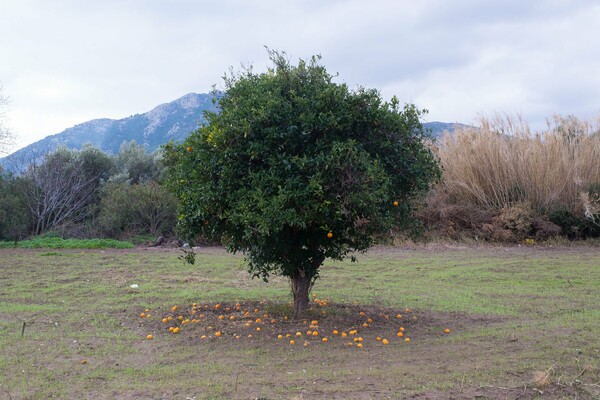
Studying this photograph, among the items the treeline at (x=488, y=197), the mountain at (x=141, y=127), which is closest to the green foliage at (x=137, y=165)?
the treeline at (x=488, y=197)

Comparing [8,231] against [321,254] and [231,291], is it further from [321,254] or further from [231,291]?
[321,254]

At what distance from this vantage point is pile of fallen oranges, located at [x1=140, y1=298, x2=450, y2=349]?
674 cm

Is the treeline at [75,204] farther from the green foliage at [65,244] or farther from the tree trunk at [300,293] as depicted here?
the tree trunk at [300,293]

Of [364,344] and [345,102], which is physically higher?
[345,102]

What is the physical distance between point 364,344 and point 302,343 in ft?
2.31

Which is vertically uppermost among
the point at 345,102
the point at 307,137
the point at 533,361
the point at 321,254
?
the point at 345,102

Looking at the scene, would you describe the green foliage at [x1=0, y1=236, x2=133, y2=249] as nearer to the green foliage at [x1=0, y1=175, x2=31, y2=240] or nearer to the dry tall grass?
the green foliage at [x1=0, y1=175, x2=31, y2=240]

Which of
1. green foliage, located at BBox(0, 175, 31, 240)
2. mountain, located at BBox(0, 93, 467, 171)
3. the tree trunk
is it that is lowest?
the tree trunk

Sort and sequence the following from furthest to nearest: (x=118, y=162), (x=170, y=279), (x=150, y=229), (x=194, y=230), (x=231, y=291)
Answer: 1. (x=118, y=162)
2. (x=150, y=229)
3. (x=170, y=279)
4. (x=231, y=291)
5. (x=194, y=230)

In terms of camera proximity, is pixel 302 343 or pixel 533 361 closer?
pixel 533 361

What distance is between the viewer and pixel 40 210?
21.1 m

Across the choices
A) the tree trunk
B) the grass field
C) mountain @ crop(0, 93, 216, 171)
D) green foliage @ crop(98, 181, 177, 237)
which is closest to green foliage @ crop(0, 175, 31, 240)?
green foliage @ crop(98, 181, 177, 237)

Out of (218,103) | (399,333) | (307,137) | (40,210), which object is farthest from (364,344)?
(40,210)

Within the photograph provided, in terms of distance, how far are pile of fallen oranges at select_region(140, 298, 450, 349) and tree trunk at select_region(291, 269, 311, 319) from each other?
0.18 metres
